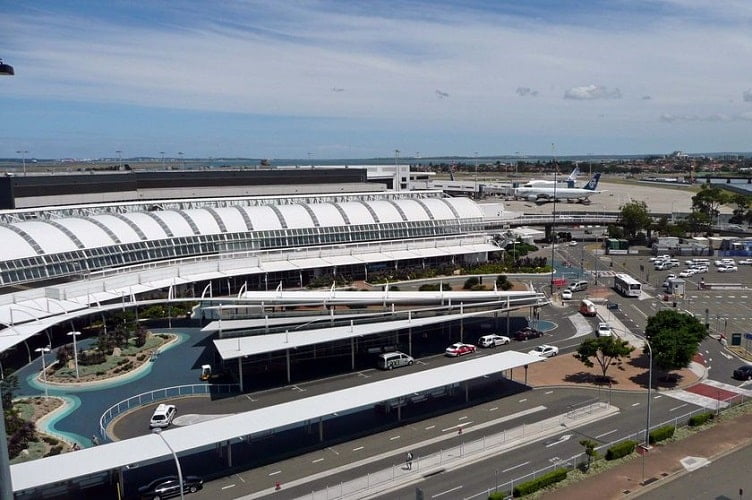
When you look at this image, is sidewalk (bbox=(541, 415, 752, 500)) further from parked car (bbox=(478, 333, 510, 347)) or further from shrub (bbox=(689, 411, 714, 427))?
parked car (bbox=(478, 333, 510, 347))

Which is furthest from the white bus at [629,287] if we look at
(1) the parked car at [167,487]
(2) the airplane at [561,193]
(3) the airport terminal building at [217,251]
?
(2) the airplane at [561,193]

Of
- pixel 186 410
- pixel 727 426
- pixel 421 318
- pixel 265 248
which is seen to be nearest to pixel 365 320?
pixel 421 318

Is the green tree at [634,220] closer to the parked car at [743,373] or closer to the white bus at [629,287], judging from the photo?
the white bus at [629,287]

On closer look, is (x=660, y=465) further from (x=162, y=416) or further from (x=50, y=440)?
(x=50, y=440)

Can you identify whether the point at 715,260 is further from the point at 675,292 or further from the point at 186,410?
the point at 186,410

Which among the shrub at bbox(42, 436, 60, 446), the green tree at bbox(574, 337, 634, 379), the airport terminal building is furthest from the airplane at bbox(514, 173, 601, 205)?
the shrub at bbox(42, 436, 60, 446)

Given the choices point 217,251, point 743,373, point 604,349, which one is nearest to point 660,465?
point 604,349
